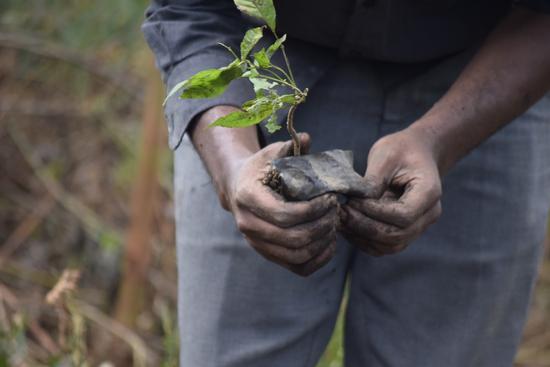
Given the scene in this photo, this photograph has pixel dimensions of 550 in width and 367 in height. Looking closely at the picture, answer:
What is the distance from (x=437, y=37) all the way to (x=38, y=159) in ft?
9.39

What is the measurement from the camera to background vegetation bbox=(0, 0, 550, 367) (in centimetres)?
323

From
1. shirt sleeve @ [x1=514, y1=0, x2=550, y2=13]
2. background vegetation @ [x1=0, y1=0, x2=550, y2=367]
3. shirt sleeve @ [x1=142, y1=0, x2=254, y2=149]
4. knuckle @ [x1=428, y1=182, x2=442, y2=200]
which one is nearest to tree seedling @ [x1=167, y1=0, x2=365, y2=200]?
knuckle @ [x1=428, y1=182, x2=442, y2=200]

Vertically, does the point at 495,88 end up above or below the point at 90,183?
above

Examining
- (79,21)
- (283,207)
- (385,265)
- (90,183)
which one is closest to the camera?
(283,207)

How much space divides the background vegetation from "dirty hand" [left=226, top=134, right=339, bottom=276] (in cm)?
171

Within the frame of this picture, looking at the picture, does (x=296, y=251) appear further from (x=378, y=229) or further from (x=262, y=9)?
(x=262, y=9)

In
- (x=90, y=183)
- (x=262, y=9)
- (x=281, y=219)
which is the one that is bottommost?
(x=90, y=183)

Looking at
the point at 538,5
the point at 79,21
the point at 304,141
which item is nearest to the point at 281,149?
the point at 304,141

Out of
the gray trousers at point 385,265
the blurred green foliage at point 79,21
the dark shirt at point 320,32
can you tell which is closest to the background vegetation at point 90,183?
the blurred green foliage at point 79,21

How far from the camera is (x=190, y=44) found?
5.14ft

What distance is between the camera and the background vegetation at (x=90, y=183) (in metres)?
3.23

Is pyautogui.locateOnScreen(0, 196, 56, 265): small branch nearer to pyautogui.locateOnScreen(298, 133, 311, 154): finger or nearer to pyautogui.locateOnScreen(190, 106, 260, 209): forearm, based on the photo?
pyautogui.locateOnScreen(190, 106, 260, 209): forearm

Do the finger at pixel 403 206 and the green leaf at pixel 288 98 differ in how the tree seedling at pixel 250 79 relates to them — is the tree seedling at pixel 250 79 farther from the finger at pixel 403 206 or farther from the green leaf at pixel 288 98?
the finger at pixel 403 206

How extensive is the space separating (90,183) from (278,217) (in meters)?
3.05
